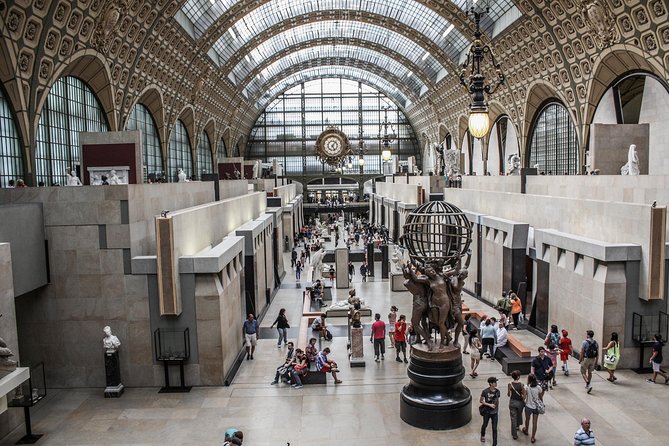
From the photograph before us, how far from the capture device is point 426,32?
47031 millimetres

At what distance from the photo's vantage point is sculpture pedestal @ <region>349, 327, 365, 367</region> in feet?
46.2

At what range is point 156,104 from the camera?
37.1m

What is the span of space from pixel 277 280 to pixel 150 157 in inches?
619

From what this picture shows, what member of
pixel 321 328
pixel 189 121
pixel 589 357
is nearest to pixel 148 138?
pixel 189 121

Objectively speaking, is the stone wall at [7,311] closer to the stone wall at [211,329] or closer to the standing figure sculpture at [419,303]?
the stone wall at [211,329]

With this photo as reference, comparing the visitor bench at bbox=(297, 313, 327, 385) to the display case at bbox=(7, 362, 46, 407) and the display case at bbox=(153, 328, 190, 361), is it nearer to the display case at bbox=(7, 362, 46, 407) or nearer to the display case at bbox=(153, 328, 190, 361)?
the display case at bbox=(153, 328, 190, 361)

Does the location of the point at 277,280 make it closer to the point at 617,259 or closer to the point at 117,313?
the point at 117,313

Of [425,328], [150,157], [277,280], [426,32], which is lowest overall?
[277,280]

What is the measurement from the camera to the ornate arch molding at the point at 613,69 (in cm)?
2352

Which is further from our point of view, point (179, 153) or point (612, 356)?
point (179, 153)

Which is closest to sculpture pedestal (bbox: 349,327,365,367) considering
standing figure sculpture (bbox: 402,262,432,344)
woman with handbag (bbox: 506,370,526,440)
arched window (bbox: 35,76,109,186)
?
standing figure sculpture (bbox: 402,262,432,344)

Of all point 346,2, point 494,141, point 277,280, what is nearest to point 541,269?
point 277,280

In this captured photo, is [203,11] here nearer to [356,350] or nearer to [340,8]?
[340,8]

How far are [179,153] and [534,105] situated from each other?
86.2 ft
